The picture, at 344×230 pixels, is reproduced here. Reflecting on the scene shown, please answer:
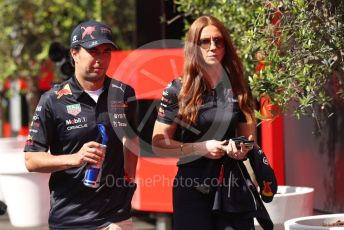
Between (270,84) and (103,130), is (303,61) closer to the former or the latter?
(270,84)

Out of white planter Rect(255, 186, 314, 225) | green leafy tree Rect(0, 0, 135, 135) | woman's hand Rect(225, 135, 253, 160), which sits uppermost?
green leafy tree Rect(0, 0, 135, 135)

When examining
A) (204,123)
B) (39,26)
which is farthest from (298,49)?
(39,26)

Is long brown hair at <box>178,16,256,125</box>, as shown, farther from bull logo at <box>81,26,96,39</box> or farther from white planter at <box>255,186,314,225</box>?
white planter at <box>255,186,314,225</box>

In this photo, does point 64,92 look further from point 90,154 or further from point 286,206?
point 286,206

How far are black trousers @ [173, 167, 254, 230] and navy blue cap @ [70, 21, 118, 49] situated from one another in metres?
0.86

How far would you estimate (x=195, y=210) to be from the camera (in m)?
4.86

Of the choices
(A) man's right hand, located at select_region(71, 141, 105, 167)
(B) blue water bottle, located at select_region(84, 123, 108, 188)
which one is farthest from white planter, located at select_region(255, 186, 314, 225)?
(A) man's right hand, located at select_region(71, 141, 105, 167)

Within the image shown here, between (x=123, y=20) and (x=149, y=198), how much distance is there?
797cm

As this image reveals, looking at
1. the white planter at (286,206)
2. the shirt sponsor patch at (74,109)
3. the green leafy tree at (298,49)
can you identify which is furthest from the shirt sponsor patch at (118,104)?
the white planter at (286,206)

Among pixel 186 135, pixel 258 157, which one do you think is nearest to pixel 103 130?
pixel 186 135

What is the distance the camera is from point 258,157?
16.4 feet

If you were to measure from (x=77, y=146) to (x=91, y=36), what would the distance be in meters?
0.60

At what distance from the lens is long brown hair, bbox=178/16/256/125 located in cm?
488

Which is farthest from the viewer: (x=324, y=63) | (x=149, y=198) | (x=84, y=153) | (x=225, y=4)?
(x=149, y=198)
